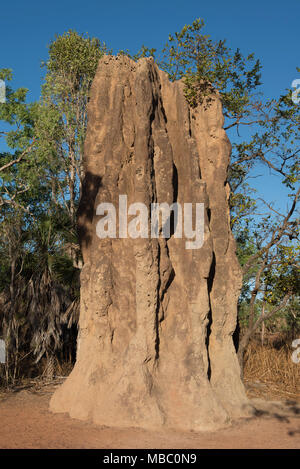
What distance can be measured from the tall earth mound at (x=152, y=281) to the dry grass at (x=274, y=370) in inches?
106

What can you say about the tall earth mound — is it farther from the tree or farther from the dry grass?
the tree

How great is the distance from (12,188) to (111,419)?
37.1ft

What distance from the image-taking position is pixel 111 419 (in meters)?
6.83

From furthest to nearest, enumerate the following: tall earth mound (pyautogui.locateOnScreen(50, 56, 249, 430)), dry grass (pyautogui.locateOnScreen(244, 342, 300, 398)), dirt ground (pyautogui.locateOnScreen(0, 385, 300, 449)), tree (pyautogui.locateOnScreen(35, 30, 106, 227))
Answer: tree (pyautogui.locateOnScreen(35, 30, 106, 227))
dry grass (pyautogui.locateOnScreen(244, 342, 300, 398))
tall earth mound (pyautogui.locateOnScreen(50, 56, 249, 430))
dirt ground (pyautogui.locateOnScreen(0, 385, 300, 449))

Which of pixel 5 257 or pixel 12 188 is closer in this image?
pixel 5 257

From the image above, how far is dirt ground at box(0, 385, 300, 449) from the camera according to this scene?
19.9ft

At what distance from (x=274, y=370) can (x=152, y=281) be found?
5228mm

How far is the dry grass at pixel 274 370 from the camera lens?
10023 mm

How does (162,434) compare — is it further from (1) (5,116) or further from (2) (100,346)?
(1) (5,116)

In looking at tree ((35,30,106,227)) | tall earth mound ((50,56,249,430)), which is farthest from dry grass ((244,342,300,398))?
tree ((35,30,106,227))

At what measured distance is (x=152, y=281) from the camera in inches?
293

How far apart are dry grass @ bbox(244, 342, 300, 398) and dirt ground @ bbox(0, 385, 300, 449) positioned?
227cm

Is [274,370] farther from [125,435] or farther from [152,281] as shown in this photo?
[125,435]
